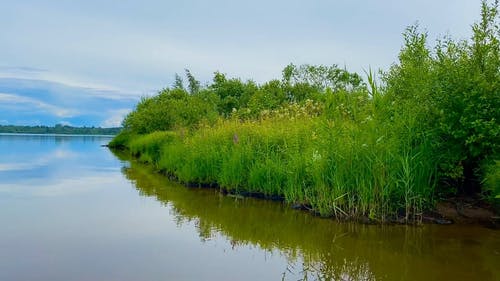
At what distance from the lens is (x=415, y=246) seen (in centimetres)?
569

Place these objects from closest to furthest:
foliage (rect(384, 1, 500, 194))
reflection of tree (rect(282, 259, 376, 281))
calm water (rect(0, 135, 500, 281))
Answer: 1. reflection of tree (rect(282, 259, 376, 281))
2. calm water (rect(0, 135, 500, 281))
3. foliage (rect(384, 1, 500, 194))

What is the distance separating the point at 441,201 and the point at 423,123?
1.40 meters

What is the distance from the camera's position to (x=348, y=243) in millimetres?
5766

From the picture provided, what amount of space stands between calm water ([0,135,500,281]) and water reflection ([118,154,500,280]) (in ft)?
0.04

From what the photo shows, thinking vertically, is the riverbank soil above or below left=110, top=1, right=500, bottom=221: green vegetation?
below

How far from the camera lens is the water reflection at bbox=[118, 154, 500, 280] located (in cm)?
461

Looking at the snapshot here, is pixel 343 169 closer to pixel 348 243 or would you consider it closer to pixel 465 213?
pixel 348 243

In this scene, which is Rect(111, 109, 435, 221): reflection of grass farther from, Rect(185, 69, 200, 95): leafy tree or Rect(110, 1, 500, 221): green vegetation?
Rect(185, 69, 200, 95): leafy tree

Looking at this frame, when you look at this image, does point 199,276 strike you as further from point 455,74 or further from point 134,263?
point 455,74

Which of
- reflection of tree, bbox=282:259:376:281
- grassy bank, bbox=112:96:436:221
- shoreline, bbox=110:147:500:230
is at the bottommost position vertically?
reflection of tree, bbox=282:259:376:281

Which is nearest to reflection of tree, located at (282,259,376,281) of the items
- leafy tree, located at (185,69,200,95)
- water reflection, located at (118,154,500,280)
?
water reflection, located at (118,154,500,280)

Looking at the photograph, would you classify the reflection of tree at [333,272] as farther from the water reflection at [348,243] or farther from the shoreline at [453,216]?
the shoreline at [453,216]

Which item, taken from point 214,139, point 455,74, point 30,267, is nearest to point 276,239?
point 30,267

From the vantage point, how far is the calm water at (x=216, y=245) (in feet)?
14.9
